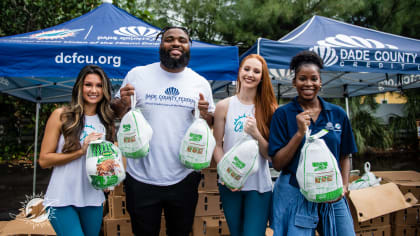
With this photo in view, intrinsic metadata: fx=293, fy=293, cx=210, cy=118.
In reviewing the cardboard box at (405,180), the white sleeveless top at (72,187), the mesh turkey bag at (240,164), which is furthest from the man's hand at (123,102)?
the cardboard box at (405,180)

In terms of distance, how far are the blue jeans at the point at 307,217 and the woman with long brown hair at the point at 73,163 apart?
4.19 feet

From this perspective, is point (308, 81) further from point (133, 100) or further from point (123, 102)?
point (123, 102)

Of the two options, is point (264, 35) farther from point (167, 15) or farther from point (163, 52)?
point (163, 52)

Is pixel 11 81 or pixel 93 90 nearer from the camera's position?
pixel 93 90

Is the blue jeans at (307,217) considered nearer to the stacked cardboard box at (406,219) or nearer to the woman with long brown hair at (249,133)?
the woman with long brown hair at (249,133)

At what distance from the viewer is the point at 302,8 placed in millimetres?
9000

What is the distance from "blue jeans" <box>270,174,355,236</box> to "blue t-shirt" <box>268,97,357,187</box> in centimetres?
11

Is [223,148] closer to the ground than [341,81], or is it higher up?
closer to the ground

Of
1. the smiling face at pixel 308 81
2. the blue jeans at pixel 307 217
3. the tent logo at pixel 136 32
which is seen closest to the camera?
the blue jeans at pixel 307 217

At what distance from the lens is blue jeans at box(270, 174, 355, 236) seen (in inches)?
73.2

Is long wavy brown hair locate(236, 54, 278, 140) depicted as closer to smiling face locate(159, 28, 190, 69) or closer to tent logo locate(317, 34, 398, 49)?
smiling face locate(159, 28, 190, 69)

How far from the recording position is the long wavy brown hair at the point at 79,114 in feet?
6.54

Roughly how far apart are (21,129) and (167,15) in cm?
623

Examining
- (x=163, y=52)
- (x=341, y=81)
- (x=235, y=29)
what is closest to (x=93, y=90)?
(x=163, y=52)
